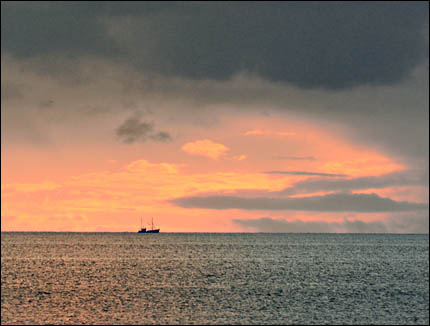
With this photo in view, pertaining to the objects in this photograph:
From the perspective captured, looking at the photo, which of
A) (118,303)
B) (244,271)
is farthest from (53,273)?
(118,303)

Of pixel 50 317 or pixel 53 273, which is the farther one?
pixel 53 273

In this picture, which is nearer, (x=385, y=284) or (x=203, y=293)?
(x=203, y=293)

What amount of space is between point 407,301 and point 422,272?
57.0 m

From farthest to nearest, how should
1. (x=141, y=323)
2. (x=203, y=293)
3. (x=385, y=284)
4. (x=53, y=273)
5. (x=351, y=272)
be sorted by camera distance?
(x=351, y=272) < (x=53, y=273) < (x=385, y=284) < (x=203, y=293) < (x=141, y=323)

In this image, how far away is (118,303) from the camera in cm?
7281


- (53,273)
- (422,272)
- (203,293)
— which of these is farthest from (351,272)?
(53,273)

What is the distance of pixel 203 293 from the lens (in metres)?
81.7

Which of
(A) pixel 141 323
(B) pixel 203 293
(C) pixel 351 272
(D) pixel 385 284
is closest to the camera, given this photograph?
(A) pixel 141 323

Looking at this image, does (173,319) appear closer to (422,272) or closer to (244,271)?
(244,271)

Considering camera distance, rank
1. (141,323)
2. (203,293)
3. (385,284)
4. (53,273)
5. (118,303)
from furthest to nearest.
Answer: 1. (53,273)
2. (385,284)
3. (203,293)
4. (118,303)
5. (141,323)

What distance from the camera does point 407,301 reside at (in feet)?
250

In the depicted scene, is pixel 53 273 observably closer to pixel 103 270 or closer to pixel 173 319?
pixel 103 270

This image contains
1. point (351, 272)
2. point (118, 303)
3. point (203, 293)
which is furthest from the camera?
point (351, 272)

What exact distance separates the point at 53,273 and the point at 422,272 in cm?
8007
